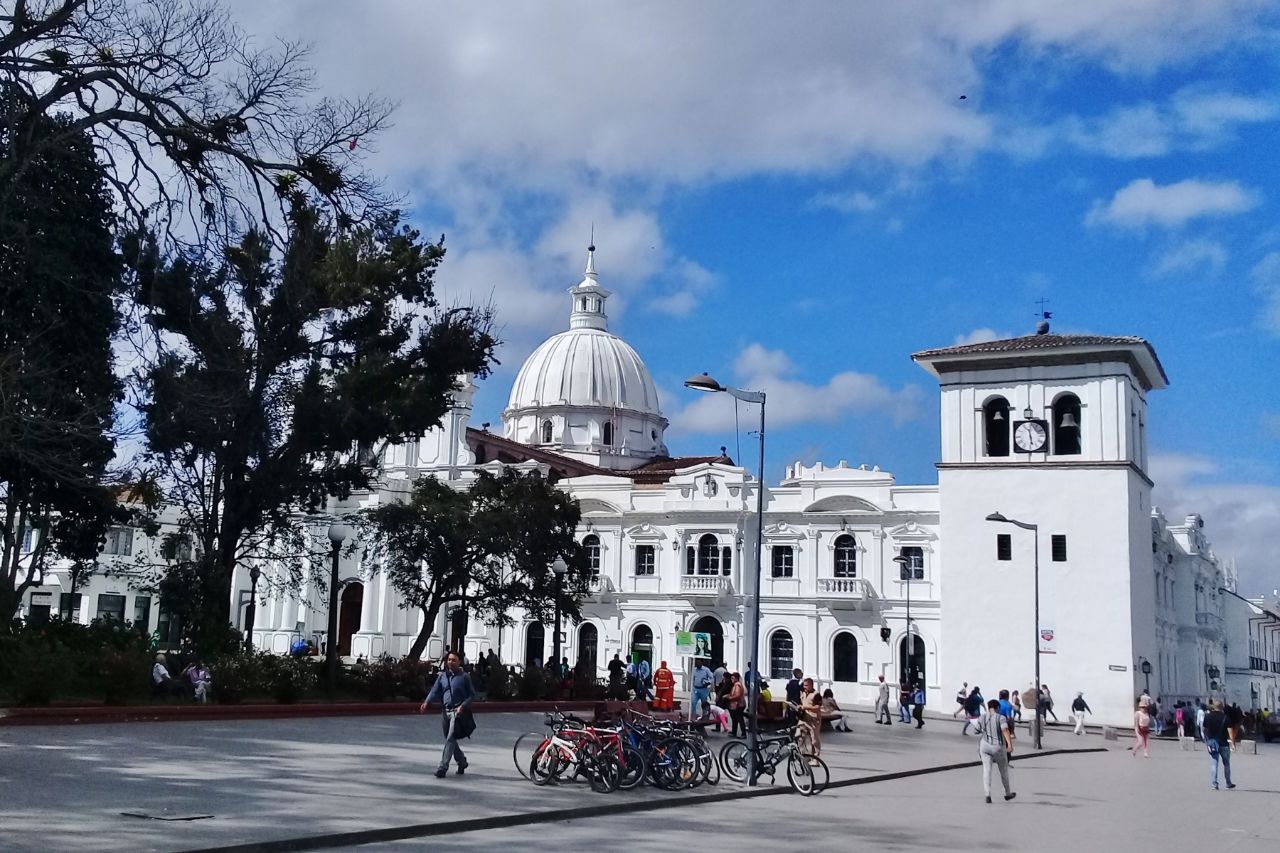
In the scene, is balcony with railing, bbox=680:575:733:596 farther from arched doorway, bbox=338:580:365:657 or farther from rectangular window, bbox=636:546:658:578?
arched doorway, bbox=338:580:365:657

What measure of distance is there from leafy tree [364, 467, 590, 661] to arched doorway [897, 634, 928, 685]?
1567 cm

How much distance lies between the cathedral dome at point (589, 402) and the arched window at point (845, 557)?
23.7 m

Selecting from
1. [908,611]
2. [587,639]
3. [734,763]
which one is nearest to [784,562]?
[908,611]

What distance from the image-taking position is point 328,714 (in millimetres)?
23906

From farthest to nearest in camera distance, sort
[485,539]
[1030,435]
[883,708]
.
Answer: [1030,435] < [485,539] < [883,708]

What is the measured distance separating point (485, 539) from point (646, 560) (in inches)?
765

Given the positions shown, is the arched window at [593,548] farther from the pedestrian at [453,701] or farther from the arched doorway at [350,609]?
the pedestrian at [453,701]

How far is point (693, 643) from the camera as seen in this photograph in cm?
4219

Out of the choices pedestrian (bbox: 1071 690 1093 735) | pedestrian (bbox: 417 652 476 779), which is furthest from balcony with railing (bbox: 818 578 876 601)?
pedestrian (bbox: 417 652 476 779)

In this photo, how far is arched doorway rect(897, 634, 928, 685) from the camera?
50.8m

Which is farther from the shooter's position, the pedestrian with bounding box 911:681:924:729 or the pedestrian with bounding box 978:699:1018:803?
the pedestrian with bounding box 911:681:924:729

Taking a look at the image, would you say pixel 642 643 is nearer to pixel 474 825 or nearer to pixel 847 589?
pixel 847 589

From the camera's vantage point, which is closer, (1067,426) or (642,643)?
(1067,426)

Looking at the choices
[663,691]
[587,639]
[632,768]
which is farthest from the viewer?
[587,639]
